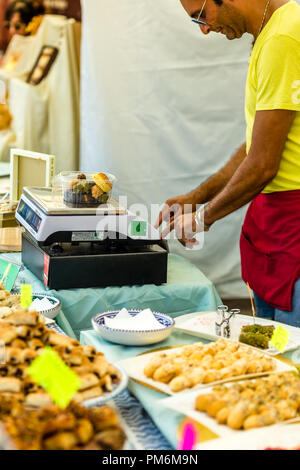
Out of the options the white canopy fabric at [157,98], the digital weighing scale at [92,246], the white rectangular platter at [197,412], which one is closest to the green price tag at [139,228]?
the digital weighing scale at [92,246]

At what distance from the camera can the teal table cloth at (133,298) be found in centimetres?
201

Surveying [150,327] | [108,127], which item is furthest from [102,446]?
[108,127]

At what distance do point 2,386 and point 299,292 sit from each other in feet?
3.67

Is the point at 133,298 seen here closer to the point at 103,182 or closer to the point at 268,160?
the point at 103,182

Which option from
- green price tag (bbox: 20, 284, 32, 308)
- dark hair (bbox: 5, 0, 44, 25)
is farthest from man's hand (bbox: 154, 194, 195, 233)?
dark hair (bbox: 5, 0, 44, 25)

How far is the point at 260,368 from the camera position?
1333mm

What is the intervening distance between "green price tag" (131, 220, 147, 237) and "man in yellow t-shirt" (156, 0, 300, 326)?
0.11 metres

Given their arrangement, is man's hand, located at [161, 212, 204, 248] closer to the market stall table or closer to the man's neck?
the market stall table

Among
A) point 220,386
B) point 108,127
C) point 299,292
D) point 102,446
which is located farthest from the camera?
point 108,127

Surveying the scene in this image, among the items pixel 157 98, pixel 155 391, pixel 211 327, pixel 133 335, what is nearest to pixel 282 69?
pixel 211 327

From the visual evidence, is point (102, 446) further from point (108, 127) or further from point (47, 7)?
point (47, 7)

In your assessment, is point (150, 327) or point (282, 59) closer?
point (150, 327)

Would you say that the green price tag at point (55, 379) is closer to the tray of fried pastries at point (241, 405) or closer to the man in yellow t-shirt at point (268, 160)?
the tray of fried pastries at point (241, 405)

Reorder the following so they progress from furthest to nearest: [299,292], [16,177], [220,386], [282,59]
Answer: [16,177] → [299,292] → [282,59] → [220,386]
